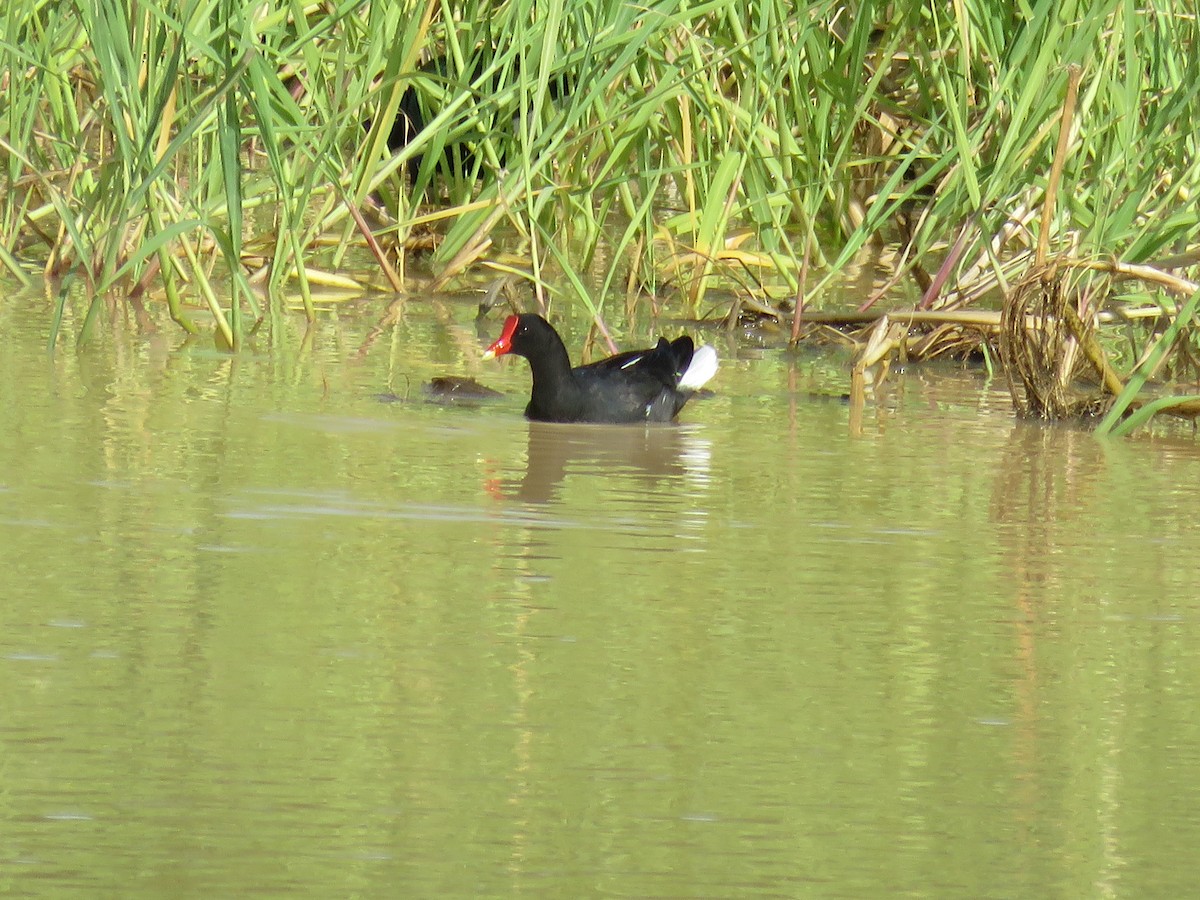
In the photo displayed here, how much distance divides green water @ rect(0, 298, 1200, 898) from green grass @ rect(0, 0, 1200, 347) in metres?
0.80

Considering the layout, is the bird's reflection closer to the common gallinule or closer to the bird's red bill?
the common gallinule

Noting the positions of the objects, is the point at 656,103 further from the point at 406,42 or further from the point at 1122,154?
the point at 1122,154

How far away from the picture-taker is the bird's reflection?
5.07m

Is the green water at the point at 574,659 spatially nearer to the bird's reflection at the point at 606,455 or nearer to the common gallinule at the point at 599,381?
the bird's reflection at the point at 606,455

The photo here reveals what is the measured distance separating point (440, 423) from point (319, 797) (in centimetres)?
313

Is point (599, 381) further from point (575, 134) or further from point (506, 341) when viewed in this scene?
point (575, 134)

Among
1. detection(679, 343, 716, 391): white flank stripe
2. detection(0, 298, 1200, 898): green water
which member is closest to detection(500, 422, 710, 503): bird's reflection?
detection(0, 298, 1200, 898): green water

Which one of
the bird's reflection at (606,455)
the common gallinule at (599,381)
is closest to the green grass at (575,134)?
the common gallinule at (599,381)

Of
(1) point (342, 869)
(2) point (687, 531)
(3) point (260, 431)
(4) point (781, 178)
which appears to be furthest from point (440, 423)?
(1) point (342, 869)

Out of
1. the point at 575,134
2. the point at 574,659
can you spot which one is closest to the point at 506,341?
the point at 575,134

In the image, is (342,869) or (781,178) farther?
(781,178)

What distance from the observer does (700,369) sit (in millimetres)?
6766

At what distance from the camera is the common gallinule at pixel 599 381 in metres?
6.25

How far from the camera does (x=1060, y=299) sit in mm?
6293
